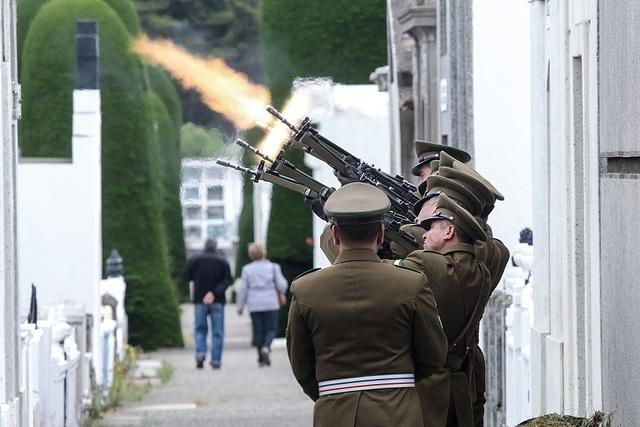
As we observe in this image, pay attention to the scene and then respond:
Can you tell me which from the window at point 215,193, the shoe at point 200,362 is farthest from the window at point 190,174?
the shoe at point 200,362

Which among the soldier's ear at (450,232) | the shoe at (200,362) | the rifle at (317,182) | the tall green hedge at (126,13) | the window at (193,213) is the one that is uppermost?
the tall green hedge at (126,13)

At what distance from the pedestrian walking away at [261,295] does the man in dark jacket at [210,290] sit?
0.54 metres

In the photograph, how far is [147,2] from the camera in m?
46.9

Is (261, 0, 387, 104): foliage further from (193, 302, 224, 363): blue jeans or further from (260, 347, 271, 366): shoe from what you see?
(193, 302, 224, 363): blue jeans

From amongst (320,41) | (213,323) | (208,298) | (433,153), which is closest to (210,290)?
(208,298)

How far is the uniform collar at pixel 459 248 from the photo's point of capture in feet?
24.7

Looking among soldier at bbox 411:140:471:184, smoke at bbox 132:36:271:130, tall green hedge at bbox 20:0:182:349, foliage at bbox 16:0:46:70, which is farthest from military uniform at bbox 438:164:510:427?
tall green hedge at bbox 20:0:182:349

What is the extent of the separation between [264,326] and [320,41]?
22.8ft

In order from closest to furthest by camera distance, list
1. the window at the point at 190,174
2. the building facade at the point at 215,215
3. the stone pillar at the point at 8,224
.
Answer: the stone pillar at the point at 8,224
the window at the point at 190,174
the building facade at the point at 215,215

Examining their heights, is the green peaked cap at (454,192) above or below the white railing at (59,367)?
above

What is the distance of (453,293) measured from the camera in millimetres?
7418

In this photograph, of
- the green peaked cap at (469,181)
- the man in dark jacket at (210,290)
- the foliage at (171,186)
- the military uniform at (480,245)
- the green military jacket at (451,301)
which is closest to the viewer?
the green military jacket at (451,301)

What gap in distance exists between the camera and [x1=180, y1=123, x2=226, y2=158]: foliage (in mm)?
30786

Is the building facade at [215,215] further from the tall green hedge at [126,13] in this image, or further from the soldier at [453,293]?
the soldier at [453,293]
